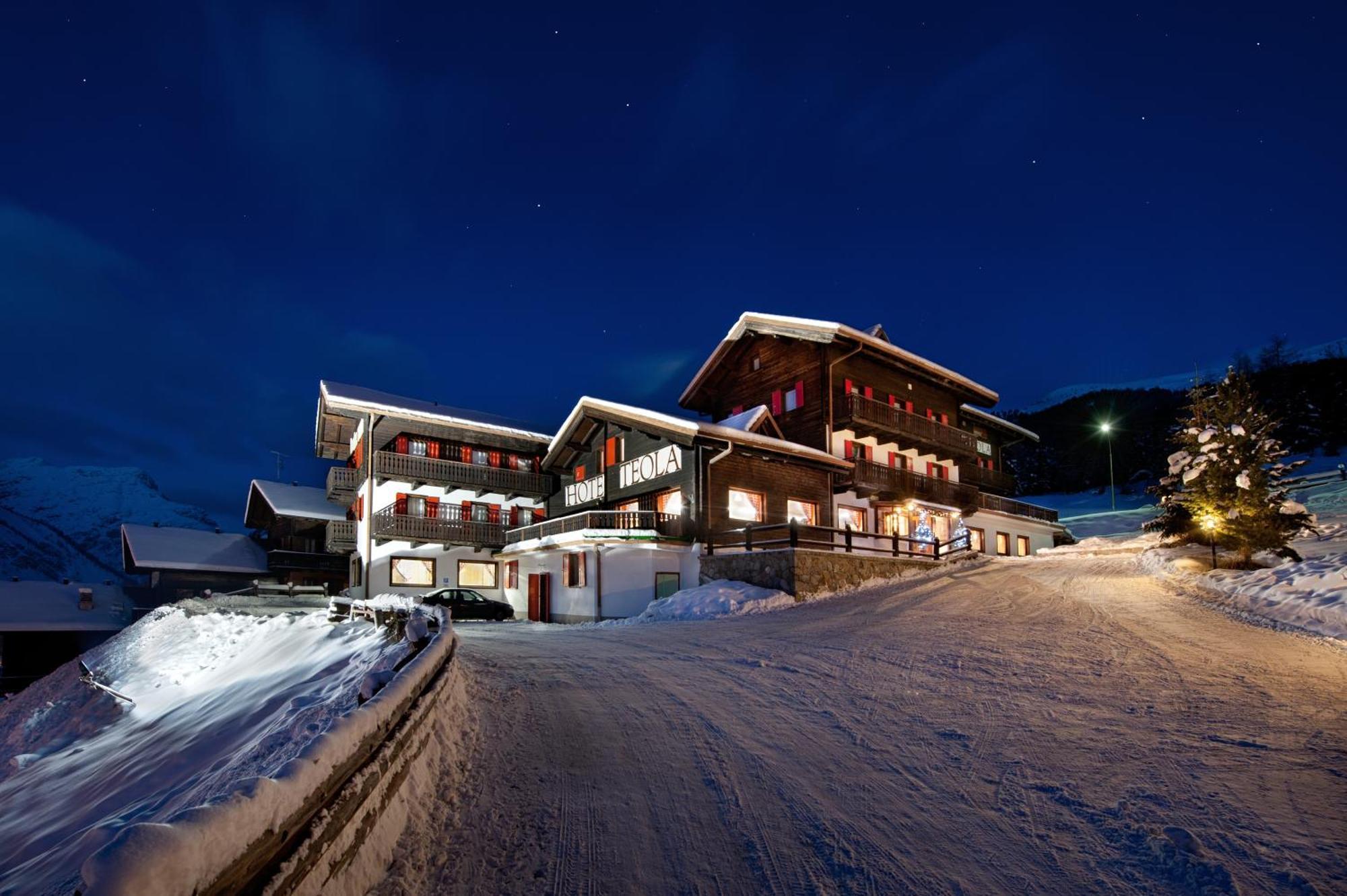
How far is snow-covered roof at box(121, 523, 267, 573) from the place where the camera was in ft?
118

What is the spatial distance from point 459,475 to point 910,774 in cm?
3131

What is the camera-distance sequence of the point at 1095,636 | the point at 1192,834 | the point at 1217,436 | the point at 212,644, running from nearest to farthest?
1. the point at 1192,834
2. the point at 1095,636
3. the point at 212,644
4. the point at 1217,436

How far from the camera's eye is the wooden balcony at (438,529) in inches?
1270

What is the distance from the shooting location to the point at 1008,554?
134 feet

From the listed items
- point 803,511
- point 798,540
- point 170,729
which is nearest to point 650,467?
point 803,511

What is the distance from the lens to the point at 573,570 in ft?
91.0

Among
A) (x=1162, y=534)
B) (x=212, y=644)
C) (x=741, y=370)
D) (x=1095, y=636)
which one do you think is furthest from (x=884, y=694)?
(x=741, y=370)

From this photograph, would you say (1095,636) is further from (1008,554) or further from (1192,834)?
(1008,554)

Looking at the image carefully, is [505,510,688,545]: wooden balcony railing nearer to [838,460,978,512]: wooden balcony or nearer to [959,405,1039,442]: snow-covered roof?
[838,460,978,512]: wooden balcony

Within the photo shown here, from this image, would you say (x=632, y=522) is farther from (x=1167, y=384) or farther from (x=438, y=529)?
(x=1167, y=384)

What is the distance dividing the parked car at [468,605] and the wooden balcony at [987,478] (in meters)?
25.0

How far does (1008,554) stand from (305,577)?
39945mm

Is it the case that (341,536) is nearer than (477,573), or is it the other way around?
(477,573)

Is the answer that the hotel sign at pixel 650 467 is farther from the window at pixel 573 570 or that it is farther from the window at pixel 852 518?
the window at pixel 852 518
